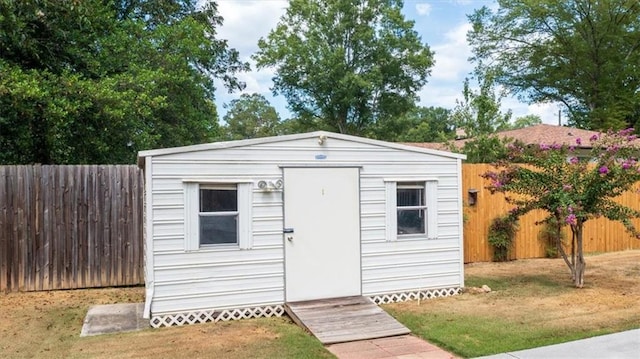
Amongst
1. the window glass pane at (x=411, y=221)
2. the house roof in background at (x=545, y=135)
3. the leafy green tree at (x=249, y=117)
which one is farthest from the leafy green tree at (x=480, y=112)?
the leafy green tree at (x=249, y=117)

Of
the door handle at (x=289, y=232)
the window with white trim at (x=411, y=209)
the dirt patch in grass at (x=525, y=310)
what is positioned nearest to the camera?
the dirt patch in grass at (x=525, y=310)

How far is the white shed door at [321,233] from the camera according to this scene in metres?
6.57

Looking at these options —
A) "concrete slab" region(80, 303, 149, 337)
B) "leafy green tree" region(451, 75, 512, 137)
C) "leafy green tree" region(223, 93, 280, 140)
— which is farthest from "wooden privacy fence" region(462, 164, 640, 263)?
"leafy green tree" region(223, 93, 280, 140)

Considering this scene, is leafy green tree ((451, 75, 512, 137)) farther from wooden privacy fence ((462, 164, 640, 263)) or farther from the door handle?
the door handle

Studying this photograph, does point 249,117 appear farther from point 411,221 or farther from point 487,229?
point 411,221

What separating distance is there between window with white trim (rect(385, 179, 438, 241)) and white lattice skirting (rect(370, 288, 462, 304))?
2.74ft

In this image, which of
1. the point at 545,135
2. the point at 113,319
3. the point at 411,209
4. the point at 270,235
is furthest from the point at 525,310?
the point at 545,135

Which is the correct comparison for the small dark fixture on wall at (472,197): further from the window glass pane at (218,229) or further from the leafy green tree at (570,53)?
the leafy green tree at (570,53)

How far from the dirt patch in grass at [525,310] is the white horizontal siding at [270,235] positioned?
0.60 meters

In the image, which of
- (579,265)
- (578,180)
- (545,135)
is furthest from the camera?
(545,135)

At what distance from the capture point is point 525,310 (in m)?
6.41

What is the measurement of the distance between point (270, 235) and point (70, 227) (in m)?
3.53

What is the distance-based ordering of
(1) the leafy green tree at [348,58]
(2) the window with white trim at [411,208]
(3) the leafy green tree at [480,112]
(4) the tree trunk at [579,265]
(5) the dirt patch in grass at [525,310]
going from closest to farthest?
(5) the dirt patch in grass at [525,310], (2) the window with white trim at [411,208], (4) the tree trunk at [579,265], (3) the leafy green tree at [480,112], (1) the leafy green tree at [348,58]

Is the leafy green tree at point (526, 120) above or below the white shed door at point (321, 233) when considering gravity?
above
